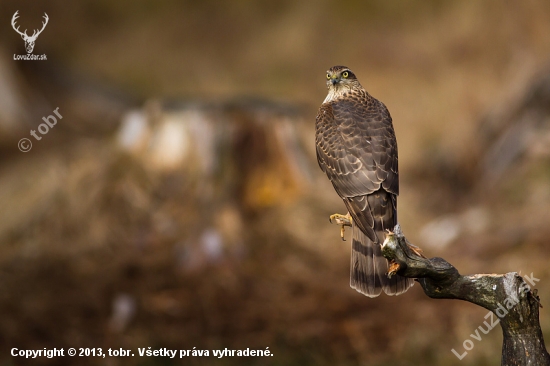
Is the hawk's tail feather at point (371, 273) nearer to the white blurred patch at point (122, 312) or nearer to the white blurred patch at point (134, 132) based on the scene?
the white blurred patch at point (122, 312)

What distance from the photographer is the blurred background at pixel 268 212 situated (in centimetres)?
612

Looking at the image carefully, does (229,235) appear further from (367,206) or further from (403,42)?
(403,42)

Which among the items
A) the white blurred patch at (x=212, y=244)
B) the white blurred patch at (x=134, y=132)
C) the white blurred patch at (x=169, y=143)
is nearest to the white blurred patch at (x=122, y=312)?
the white blurred patch at (x=212, y=244)

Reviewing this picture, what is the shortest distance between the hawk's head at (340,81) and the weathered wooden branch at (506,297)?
4.05 feet

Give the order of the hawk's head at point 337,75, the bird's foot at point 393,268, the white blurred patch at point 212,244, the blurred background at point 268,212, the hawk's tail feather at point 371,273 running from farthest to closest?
the white blurred patch at point 212,244
the blurred background at point 268,212
the hawk's head at point 337,75
the hawk's tail feather at point 371,273
the bird's foot at point 393,268

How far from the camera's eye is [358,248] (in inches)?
130

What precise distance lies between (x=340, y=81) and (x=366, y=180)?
0.68 m

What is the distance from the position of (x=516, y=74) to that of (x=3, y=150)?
27.4ft

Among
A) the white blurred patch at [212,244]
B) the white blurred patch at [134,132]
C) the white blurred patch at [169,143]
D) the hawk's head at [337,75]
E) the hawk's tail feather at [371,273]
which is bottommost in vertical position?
A: the hawk's tail feather at [371,273]

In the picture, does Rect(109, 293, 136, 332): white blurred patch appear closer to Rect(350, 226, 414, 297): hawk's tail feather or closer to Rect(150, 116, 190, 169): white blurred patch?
Rect(150, 116, 190, 169): white blurred patch

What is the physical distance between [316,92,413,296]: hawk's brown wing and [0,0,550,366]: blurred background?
2823mm

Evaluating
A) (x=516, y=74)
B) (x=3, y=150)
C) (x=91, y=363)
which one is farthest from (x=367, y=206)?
(x=3, y=150)

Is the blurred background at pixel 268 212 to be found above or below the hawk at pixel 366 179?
above

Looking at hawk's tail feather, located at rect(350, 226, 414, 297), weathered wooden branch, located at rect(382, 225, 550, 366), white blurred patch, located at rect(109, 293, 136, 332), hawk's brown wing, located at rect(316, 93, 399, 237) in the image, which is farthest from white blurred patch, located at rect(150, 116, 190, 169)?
weathered wooden branch, located at rect(382, 225, 550, 366)
